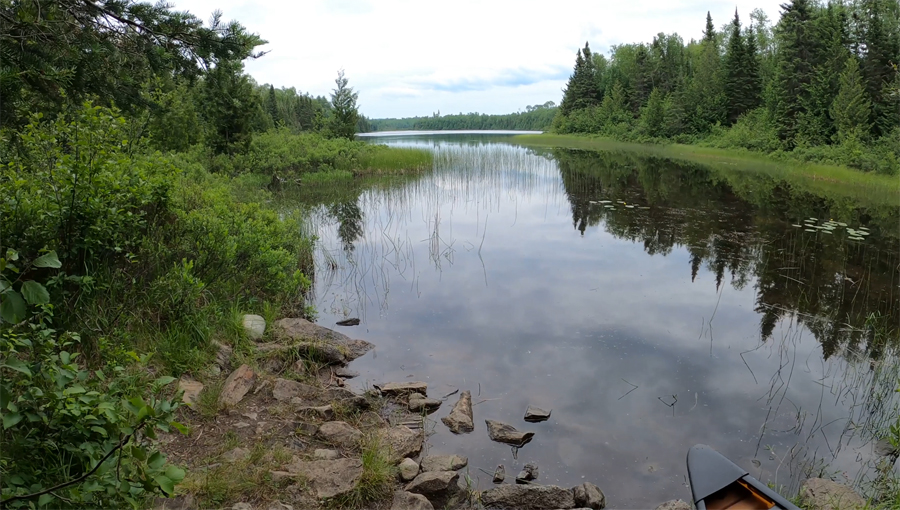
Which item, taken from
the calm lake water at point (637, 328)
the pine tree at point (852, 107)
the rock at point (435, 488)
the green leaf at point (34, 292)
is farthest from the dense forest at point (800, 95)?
the green leaf at point (34, 292)

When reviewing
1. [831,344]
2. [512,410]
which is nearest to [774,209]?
[831,344]

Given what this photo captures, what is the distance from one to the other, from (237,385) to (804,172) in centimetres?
2480

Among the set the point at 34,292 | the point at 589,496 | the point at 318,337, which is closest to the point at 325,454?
the point at 589,496

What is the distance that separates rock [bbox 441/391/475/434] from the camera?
483 centimetres

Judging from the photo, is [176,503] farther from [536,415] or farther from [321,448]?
[536,415]

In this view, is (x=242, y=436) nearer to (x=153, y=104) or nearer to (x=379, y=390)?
(x=379, y=390)

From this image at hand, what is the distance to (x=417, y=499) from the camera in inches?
141

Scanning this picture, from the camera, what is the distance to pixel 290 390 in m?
4.96

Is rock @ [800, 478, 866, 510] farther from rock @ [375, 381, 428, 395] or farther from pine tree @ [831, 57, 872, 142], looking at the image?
pine tree @ [831, 57, 872, 142]

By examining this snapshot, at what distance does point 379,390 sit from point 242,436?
156 centimetres

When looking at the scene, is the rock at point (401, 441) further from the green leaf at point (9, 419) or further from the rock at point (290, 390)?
the green leaf at point (9, 419)

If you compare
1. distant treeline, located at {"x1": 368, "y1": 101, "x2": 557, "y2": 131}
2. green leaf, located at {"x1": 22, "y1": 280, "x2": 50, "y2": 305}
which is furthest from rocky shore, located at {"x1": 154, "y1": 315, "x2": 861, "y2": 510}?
distant treeline, located at {"x1": 368, "y1": 101, "x2": 557, "y2": 131}

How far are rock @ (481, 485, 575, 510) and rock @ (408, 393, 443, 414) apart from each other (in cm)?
131

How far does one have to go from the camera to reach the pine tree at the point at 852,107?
2473 cm
